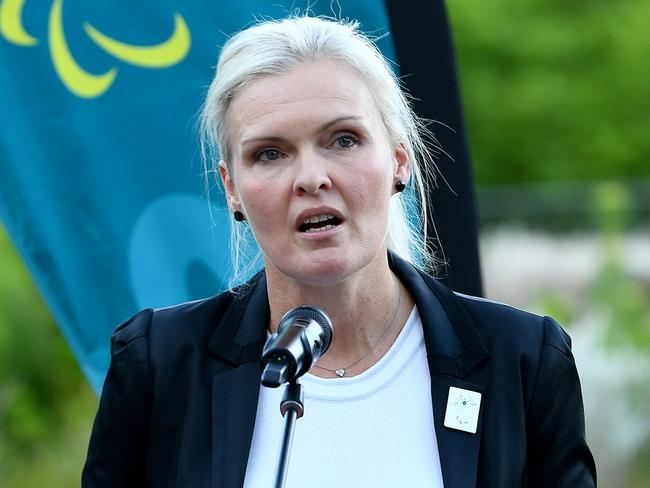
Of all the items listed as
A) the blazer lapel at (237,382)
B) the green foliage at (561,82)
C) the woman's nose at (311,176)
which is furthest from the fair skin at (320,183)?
the green foliage at (561,82)

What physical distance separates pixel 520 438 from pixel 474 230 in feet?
3.29

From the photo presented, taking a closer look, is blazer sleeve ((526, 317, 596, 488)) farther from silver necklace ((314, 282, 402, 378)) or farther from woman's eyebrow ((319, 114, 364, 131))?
woman's eyebrow ((319, 114, 364, 131))

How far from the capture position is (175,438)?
2.85 metres

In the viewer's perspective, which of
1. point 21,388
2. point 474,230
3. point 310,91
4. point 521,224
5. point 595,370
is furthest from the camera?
point 521,224

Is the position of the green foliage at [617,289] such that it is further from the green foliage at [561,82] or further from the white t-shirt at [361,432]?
the white t-shirt at [361,432]

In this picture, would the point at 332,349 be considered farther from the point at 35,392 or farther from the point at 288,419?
the point at 35,392

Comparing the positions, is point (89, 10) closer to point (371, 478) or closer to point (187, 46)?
point (187, 46)

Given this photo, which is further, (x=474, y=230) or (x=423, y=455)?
(x=474, y=230)

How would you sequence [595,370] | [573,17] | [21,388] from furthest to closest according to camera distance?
[573,17], [21,388], [595,370]

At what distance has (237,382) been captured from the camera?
2873 mm

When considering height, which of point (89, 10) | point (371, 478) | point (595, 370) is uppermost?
point (89, 10)

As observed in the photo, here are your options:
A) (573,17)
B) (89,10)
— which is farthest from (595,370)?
→ (573,17)

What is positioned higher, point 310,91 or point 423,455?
point 310,91

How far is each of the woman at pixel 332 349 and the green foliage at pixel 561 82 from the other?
1733cm
